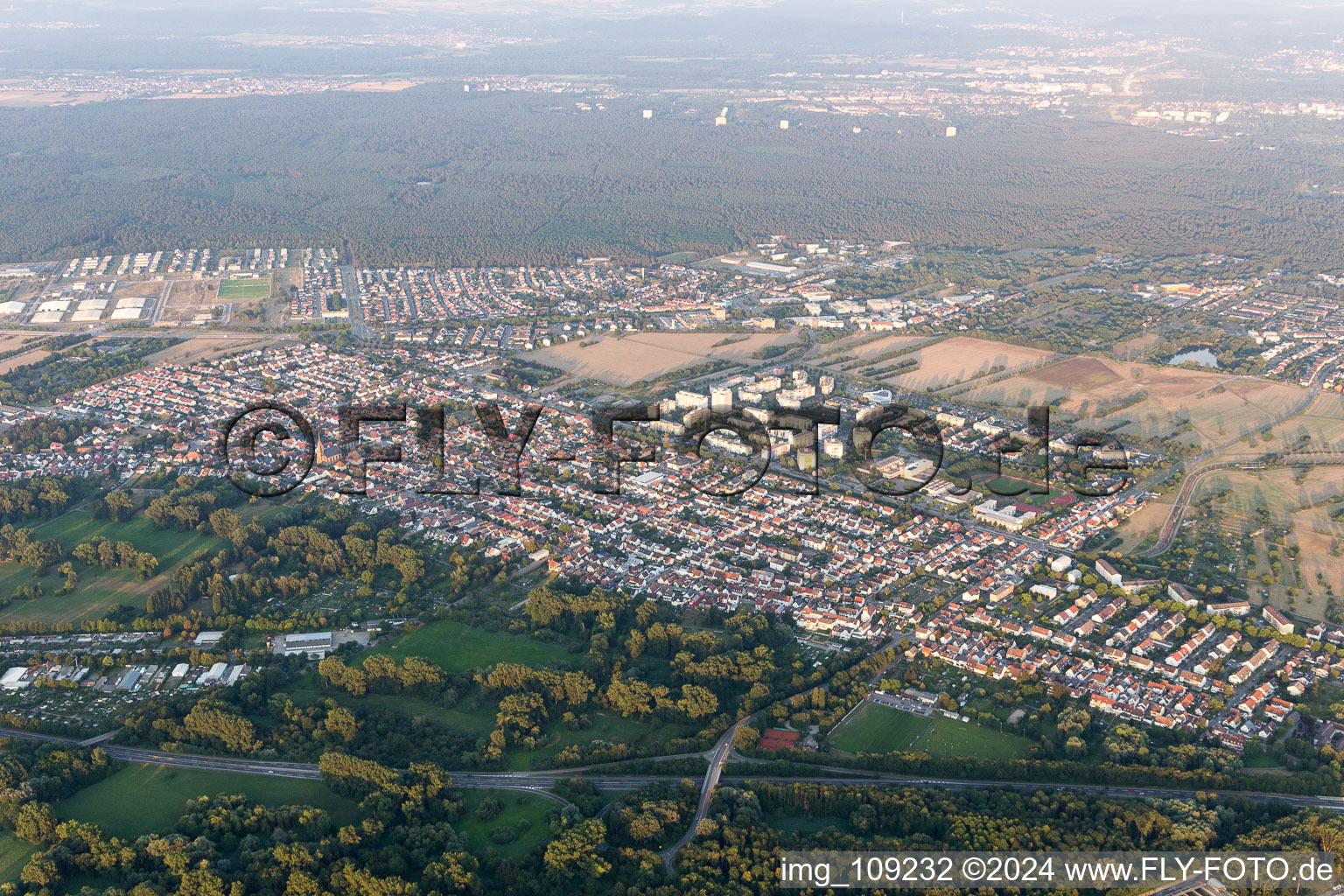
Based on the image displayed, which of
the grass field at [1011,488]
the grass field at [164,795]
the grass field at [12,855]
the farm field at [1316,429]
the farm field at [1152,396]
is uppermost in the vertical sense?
the farm field at [1152,396]

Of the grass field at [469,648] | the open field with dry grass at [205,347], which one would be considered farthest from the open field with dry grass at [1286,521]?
the open field with dry grass at [205,347]

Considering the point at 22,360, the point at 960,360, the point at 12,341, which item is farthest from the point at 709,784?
the point at 12,341

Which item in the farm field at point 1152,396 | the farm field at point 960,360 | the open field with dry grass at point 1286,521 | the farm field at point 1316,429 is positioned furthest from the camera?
the farm field at point 960,360

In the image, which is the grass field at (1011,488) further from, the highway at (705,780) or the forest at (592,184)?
the forest at (592,184)

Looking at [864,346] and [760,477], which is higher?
[864,346]

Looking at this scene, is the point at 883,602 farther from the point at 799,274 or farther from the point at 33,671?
the point at 799,274

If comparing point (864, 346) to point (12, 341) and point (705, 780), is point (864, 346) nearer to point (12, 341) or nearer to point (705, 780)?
point (705, 780)

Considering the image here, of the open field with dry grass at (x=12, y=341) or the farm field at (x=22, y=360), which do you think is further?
the open field with dry grass at (x=12, y=341)
